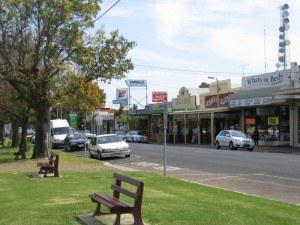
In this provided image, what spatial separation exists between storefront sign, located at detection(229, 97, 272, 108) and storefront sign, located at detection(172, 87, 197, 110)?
17604 mm

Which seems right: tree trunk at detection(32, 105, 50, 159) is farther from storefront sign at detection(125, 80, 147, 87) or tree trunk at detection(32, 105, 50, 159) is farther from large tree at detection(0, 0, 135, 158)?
storefront sign at detection(125, 80, 147, 87)

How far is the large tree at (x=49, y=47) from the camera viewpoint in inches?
1141

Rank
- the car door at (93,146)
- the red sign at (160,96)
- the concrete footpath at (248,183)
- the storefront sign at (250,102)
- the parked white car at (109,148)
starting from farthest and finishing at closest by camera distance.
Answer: the storefront sign at (250,102) → the car door at (93,146) → the parked white car at (109,148) → the red sign at (160,96) → the concrete footpath at (248,183)

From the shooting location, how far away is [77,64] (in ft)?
99.6

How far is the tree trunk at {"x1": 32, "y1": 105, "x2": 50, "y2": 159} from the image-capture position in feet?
103

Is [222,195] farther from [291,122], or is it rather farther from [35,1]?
[291,122]

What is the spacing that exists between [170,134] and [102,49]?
3983 cm

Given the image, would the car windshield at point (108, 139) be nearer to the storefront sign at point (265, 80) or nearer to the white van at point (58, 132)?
the storefront sign at point (265, 80)

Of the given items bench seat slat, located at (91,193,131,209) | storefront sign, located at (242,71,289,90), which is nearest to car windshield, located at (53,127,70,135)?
storefront sign, located at (242,71,289,90)

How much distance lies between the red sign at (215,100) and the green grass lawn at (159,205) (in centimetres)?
4055

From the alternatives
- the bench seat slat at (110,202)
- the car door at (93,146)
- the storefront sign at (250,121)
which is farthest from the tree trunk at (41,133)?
the storefront sign at (250,121)

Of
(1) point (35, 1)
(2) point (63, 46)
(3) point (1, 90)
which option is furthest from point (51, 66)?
(3) point (1, 90)

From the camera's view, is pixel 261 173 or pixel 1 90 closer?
→ pixel 261 173

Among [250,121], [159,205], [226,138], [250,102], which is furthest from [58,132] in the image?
[159,205]
